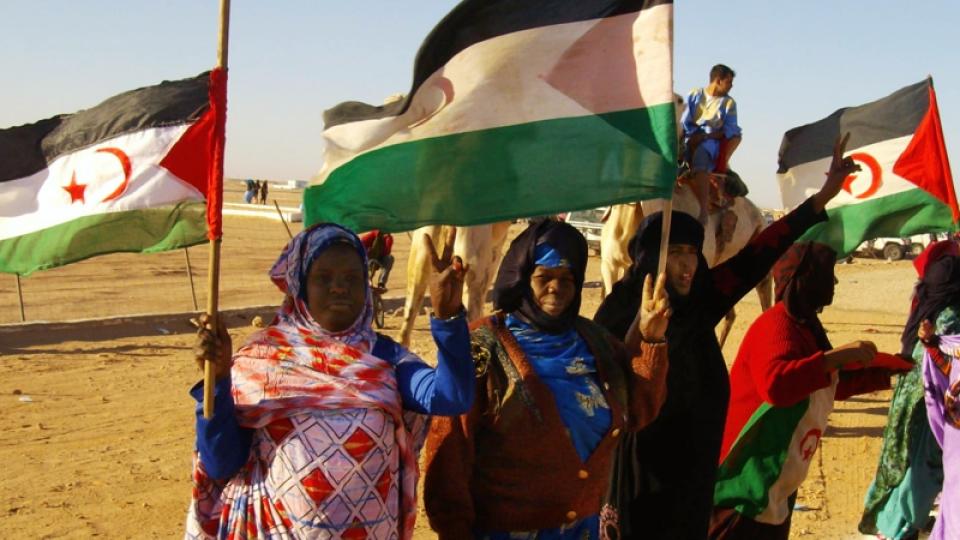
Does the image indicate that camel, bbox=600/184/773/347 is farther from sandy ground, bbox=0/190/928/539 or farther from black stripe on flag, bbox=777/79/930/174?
black stripe on flag, bbox=777/79/930/174

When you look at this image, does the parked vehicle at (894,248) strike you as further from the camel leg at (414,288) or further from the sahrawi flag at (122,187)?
Result: the sahrawi flag at (122,187)

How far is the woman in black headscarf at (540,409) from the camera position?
376 cm

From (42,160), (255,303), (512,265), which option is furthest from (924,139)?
(255,303)

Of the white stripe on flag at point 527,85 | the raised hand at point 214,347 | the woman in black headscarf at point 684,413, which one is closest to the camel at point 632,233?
the woman in black headscarf at point 684,413

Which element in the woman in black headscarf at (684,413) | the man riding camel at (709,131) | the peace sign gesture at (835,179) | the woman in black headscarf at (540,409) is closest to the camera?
the woman in black headscarf at (540,409)

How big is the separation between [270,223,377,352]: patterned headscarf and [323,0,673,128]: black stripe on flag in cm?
108

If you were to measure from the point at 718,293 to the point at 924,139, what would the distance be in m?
2.87

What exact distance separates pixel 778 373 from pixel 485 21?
1.87 meters

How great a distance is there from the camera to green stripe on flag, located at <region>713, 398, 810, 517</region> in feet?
17.2

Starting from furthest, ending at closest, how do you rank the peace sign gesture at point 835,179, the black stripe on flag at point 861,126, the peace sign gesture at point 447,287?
the black stripe on flag at point 861,126
the peace sign gesture at point 835,179
the peace sign gesture at point 447,287

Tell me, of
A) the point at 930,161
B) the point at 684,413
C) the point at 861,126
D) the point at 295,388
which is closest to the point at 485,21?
the point at 684,413

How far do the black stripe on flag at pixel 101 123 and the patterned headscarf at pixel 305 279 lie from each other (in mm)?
2089

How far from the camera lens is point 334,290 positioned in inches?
138

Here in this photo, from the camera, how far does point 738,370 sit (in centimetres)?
535
